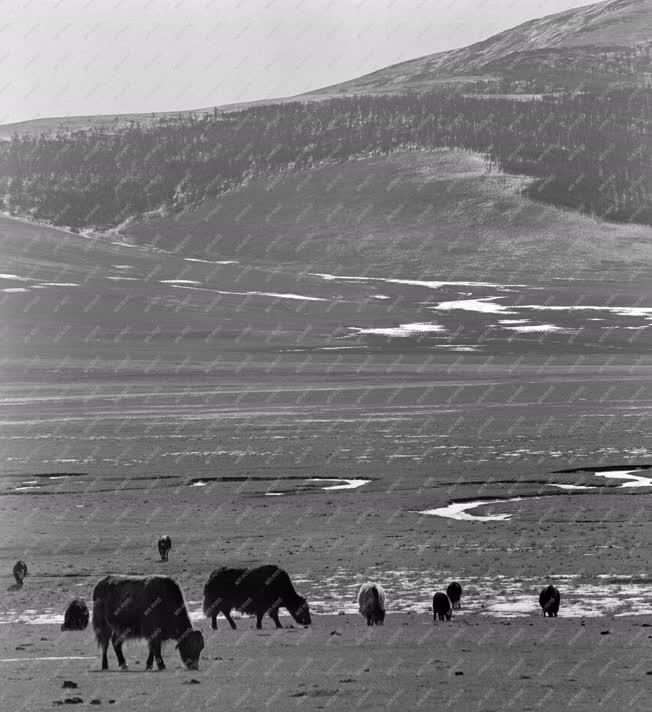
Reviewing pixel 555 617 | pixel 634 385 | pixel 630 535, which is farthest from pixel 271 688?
pixel 634 385

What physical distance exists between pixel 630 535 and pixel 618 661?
11.5m

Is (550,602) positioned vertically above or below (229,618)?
below

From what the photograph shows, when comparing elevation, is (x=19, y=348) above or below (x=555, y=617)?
below

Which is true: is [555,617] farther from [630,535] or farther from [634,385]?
[634,385]

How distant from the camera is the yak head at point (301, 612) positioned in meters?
16.9

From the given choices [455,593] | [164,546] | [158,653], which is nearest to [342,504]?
[164,546]

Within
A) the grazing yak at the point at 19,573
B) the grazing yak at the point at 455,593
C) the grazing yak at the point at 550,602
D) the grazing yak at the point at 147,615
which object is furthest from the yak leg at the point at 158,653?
the grazing yak at the point at 19,573

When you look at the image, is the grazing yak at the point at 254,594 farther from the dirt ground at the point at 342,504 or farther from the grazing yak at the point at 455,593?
the grazing yak at the point at 455,593

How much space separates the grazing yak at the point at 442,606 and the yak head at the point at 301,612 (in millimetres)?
1641

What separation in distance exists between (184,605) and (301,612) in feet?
11.4

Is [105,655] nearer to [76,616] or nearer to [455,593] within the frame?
[76,616]

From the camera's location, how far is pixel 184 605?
539 inches

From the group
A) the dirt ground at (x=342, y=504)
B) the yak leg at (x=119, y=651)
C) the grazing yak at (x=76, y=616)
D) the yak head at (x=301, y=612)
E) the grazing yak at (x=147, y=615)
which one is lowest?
the dirt ground at (x=342, y=504)

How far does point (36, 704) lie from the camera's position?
492 inches
